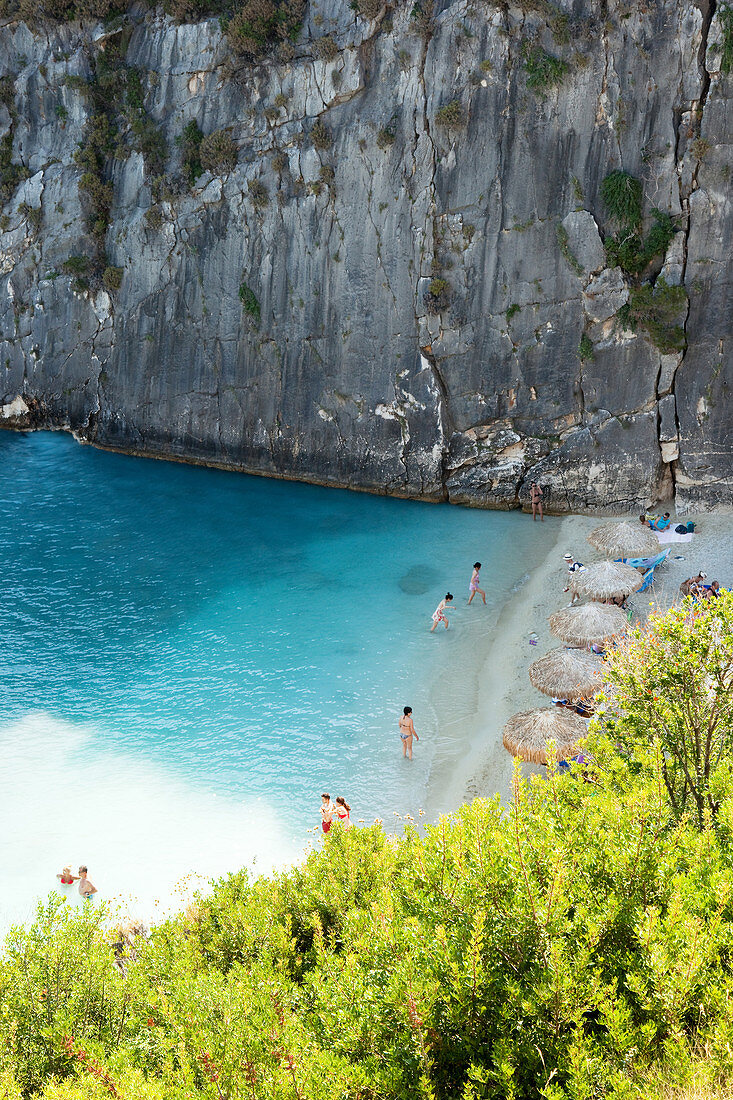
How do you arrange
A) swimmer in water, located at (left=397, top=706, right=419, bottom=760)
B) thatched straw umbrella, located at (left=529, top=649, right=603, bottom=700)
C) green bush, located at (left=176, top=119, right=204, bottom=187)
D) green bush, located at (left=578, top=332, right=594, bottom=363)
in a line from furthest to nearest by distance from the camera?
green bush, located at (left=176, top=119, right=204, bottom=187)
green bush, located at (left=578, top=332, right=594, bottom=363)
thatched straw umbrella, located at (left=529, top=649, right=603, bottom=700)
swimmer in water, located at (left=397, top=706, right=419, bottom=760)

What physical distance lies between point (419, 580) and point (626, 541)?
5.47 m

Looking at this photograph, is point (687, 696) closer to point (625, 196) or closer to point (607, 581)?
point (607, 581)

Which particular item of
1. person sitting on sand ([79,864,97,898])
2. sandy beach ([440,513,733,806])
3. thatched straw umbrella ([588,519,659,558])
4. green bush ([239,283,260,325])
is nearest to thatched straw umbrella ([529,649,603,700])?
sandy beach ([440,513,733,806])

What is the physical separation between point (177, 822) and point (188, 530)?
13706 millimetres

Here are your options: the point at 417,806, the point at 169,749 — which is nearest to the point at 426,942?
the point at 417,806

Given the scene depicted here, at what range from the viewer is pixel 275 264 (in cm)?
2767

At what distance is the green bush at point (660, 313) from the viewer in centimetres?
2145

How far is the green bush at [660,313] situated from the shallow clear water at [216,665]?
257 inches

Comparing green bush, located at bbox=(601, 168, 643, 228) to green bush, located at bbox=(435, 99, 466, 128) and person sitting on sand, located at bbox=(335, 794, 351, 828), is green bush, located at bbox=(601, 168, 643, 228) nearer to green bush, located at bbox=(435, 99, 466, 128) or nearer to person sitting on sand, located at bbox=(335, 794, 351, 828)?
green bush, located at bbox=(435, 99, 466, 128)

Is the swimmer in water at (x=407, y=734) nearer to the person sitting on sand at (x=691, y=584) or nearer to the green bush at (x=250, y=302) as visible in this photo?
the person sitting on sand at (x=691, y=584)

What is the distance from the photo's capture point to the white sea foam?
39.6ft

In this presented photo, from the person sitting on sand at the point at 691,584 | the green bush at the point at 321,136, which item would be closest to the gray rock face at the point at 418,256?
the green bush at the point at 321,136

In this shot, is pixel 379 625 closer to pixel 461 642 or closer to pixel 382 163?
pixel 461 642

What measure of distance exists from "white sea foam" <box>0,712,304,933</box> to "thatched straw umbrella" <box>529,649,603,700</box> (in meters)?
5.61
